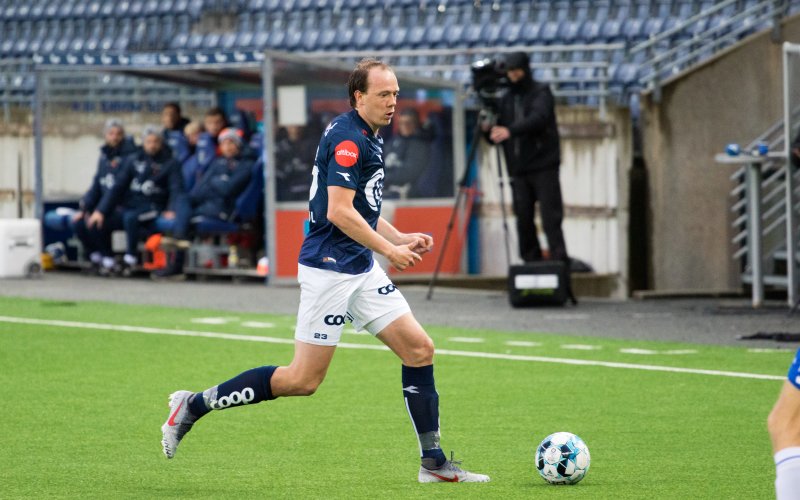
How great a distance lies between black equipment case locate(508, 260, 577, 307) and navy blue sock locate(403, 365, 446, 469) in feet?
26.9

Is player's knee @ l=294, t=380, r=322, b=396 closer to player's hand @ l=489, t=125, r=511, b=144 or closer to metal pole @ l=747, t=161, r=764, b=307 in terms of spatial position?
player's hand @ l=489, t=125, r=511, b=144

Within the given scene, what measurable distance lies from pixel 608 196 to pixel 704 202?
3.47ft

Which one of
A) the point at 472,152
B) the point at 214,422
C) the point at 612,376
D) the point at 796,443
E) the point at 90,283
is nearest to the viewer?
the point at 796,443

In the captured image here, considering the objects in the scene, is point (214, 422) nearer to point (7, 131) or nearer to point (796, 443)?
point (796, 443)

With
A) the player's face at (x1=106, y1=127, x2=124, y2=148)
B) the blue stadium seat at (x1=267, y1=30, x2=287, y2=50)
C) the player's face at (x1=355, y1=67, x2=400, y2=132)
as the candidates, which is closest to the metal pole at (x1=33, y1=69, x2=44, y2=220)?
the player's face at (x1=106, y1=127, x2=124, y2=148)

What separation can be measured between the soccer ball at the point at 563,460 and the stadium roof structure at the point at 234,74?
11.2 metres

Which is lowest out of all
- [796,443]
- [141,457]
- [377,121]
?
[141,457]

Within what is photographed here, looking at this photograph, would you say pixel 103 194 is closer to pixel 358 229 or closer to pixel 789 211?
pixel 789 211

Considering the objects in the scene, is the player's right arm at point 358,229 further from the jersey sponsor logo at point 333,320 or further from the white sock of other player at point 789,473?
the white sock of other player at point 789,473

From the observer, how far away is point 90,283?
18.4 m

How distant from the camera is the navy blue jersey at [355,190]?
6.77 metres

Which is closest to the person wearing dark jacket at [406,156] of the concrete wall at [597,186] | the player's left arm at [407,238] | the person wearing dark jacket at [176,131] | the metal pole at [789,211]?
the concrete wall at [597,186]

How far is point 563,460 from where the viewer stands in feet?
22.1

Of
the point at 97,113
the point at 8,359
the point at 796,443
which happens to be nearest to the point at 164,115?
the point at 97,113
